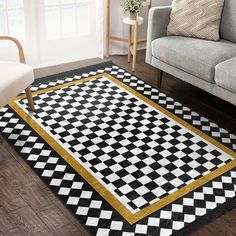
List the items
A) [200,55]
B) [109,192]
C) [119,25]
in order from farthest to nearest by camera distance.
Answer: [119,25]
[200,55]
[109,192]

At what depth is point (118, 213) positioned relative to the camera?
8.20ft

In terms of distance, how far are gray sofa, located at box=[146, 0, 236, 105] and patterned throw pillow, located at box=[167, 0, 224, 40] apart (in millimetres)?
60

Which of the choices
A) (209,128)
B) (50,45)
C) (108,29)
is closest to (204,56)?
(209,128)

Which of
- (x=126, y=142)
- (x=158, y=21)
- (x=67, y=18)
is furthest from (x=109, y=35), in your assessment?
(x=126, y=142)

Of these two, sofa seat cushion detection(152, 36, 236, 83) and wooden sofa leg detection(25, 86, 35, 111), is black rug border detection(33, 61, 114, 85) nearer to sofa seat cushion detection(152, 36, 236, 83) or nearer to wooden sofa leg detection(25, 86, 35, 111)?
wooden sofa leg detection(25, 86, 35, 111)

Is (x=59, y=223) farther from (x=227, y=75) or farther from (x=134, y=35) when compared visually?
(x=134, y=35)

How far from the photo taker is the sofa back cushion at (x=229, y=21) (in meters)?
3.59

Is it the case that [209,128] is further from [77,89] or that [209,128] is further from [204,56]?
[77,89]

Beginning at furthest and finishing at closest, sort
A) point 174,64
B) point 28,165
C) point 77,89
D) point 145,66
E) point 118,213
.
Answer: point 145,66, point 77,89, point 174,64, point 28,165, point 118,213

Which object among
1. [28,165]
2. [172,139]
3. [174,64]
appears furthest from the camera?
[174,64]

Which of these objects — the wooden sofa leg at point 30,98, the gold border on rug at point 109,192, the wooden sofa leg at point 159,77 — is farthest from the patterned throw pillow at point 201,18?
the wooden sofa leg at point 30,98

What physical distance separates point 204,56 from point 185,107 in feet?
1.47

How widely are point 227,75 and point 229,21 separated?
727 mm

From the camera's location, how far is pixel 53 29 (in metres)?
4.33
